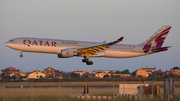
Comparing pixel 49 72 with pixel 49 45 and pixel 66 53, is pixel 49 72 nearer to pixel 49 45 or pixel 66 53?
pixel 49 45

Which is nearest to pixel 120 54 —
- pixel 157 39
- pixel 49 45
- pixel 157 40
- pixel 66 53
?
pixel 157 40

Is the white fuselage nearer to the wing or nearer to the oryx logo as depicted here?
the wing

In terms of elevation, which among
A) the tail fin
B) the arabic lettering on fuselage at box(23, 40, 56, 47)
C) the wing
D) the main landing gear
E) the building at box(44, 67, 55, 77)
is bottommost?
the building at box(44, 67, 55, 77)

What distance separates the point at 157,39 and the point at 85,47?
14519mm

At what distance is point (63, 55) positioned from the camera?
37562 mm

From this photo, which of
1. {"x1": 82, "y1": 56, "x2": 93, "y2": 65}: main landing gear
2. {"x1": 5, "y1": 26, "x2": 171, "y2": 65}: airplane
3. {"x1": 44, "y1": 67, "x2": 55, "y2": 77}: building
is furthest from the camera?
{"x1": 44, "y1": 67, "x2": 55, "y2": 77}: building

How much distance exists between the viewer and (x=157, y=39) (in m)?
44.9

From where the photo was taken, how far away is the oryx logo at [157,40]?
4347 centimetres

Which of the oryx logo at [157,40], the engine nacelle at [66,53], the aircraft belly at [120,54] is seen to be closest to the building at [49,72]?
the aircraft belly at [120,54]

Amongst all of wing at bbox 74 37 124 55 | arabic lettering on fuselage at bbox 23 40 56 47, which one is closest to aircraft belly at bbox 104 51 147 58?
wing at bbox 74 37 124 55

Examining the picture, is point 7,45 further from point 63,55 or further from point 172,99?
point 172,99

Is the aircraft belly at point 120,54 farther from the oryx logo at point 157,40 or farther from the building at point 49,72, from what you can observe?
the building at point 49,72

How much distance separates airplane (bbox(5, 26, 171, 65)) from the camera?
123 ft

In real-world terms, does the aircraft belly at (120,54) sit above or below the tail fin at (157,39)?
below
